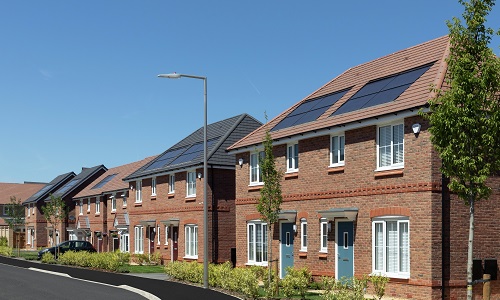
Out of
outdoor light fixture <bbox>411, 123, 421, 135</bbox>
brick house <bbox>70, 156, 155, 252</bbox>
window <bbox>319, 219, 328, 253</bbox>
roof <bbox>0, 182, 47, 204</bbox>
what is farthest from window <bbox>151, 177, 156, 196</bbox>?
roof <bbox>0, 182, 47, 204</bbox>

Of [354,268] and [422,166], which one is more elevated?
[422,166]

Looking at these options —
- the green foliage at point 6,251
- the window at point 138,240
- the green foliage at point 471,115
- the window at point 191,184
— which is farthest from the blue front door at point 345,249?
the green foliage at point 6,251

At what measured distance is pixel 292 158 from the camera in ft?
92.0

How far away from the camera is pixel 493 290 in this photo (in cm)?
2156

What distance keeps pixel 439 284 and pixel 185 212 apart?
21.0 metres

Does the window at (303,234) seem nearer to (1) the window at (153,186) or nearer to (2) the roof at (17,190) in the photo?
(1) the window at (153,186)

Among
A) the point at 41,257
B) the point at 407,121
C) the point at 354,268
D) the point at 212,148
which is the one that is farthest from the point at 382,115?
the point at 41,257

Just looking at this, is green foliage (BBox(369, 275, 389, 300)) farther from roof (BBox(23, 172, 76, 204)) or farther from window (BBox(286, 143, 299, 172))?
roof (BBox(23, 172, 76, 204))

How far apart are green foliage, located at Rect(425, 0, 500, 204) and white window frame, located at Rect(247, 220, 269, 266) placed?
15.8 m

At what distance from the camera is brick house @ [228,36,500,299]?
67.4ft

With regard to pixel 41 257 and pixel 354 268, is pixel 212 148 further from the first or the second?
pixel 41 257

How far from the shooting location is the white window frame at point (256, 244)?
30.1 metres

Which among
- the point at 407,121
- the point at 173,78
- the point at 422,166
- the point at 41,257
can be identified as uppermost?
the point at 173,78

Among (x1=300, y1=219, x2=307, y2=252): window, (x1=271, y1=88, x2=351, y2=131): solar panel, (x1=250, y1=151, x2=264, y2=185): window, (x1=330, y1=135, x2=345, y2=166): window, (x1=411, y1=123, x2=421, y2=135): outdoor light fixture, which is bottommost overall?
(x1=300, y1=219, x2=307, y2=252): window
